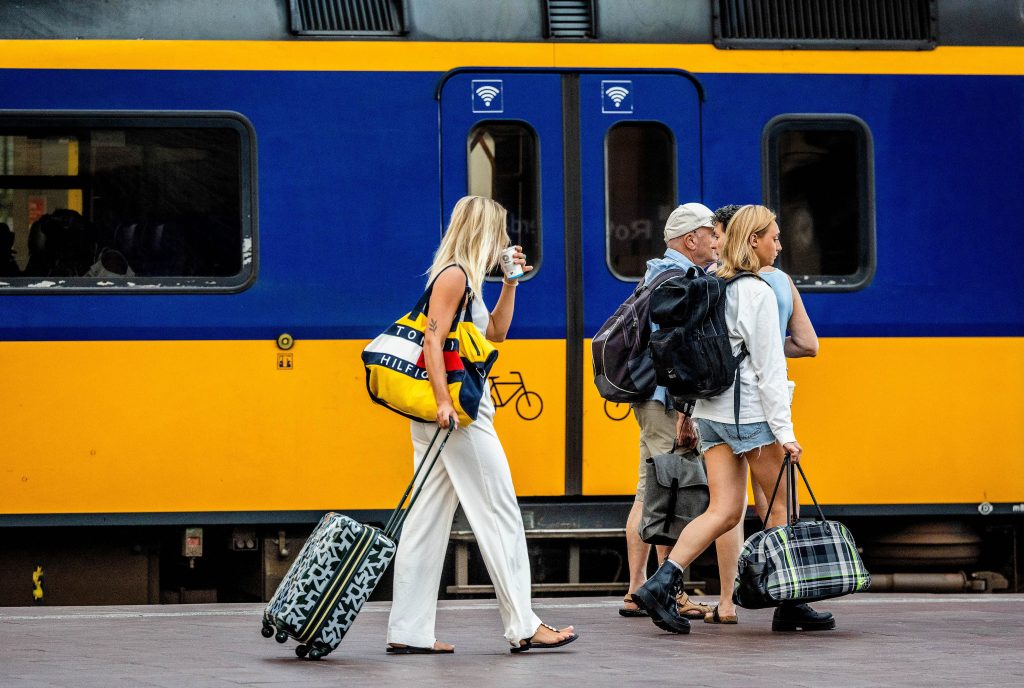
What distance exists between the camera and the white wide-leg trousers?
262 inches

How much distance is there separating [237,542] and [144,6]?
2756 mm

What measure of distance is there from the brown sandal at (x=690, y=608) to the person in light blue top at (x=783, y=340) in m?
0.04

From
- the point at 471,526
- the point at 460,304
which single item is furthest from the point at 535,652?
the point at 460,304

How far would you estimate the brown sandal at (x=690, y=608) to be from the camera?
7887mm

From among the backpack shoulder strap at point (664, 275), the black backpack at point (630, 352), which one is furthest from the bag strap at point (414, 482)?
the backpack shoulder strap at point (664, 275)

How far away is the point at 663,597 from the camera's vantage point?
7.18 metres

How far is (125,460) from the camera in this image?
8492 millimetres

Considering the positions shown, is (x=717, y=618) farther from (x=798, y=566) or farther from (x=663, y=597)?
(x=798, y=566)

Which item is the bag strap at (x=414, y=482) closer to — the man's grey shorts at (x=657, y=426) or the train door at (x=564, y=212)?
the man's grey shorts at (x=657, y=426)

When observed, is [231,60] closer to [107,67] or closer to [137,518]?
[107,67]

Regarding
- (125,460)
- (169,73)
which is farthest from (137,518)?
(169,73)

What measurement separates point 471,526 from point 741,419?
1.32 metres

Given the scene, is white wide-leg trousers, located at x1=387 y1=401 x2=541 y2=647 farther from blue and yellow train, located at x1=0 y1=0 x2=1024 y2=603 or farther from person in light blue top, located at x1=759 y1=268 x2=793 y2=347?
blue and yellow train, located at x1=0 y1=0 x2=1024 y2=603

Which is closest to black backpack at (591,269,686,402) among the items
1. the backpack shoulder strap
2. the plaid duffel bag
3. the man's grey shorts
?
the backpack shoulder strap
